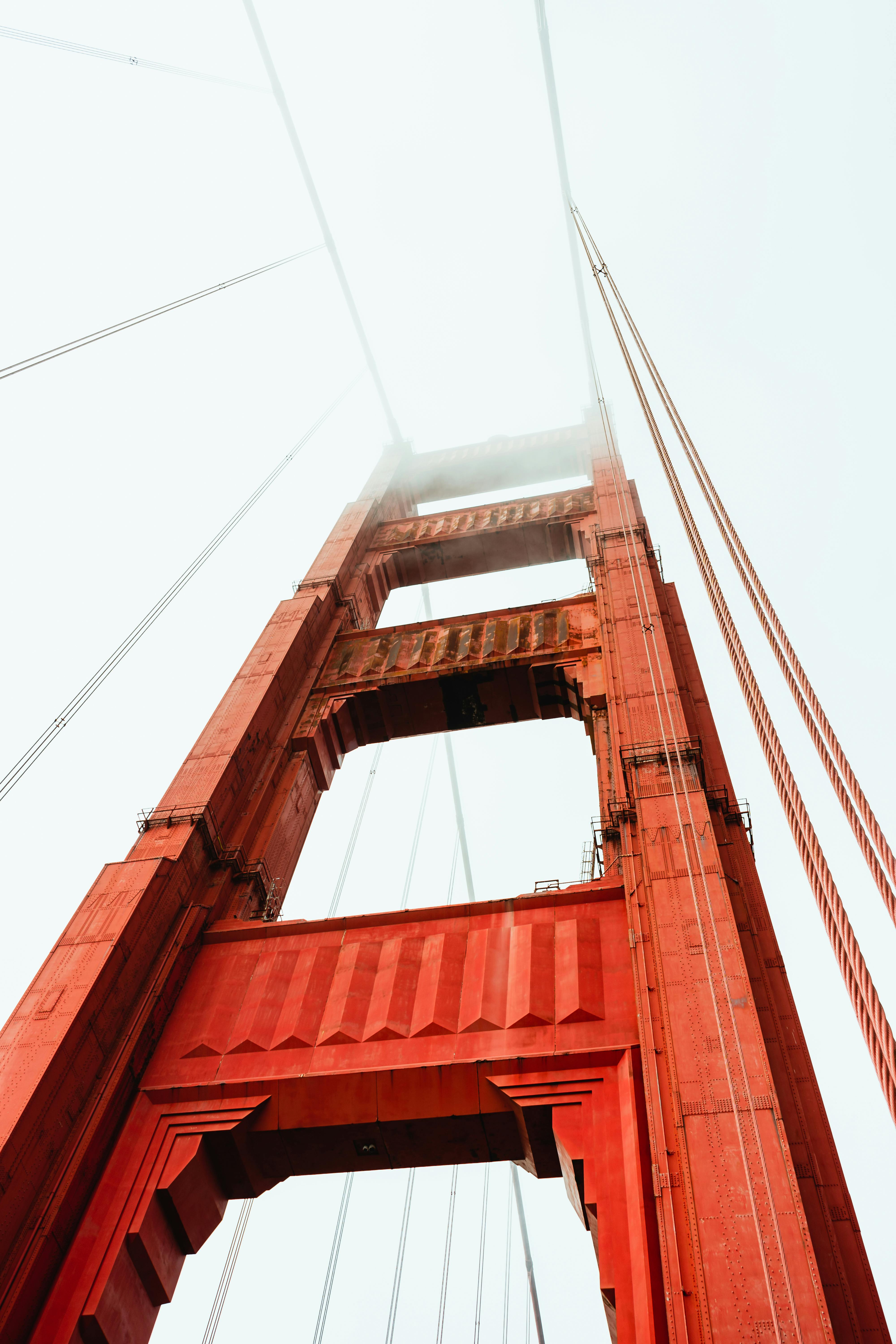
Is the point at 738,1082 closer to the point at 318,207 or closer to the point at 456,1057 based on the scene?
the point at 456,1057

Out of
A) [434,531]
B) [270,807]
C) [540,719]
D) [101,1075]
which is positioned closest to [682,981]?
[101,1075]

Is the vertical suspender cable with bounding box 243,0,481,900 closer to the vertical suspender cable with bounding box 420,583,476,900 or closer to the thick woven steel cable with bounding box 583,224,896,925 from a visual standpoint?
the vertical suspender cable with bounding box 420,583,476,900

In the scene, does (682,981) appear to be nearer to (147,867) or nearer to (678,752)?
(678,752)

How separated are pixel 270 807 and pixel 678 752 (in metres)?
6.84

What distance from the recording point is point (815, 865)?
6613 millimetres

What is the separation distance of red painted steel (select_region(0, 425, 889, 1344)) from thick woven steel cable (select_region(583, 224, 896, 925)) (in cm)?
365

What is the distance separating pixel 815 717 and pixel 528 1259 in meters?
43.5

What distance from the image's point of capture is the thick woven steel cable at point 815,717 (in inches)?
225

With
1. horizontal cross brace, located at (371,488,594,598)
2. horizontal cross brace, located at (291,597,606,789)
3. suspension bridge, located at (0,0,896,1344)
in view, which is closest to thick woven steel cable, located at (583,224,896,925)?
suspension bridge, located at (0,0,896,1344)

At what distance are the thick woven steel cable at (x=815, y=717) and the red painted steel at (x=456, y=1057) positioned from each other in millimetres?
3646

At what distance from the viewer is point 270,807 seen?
15836mm

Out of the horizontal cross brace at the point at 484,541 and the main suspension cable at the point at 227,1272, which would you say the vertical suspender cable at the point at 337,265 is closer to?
the horizontal cross brace at the point at 484,541

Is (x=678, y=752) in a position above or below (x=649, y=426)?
below

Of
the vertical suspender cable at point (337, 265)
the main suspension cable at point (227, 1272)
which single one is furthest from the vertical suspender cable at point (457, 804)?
the main suspension cable at point (227, 1272)
